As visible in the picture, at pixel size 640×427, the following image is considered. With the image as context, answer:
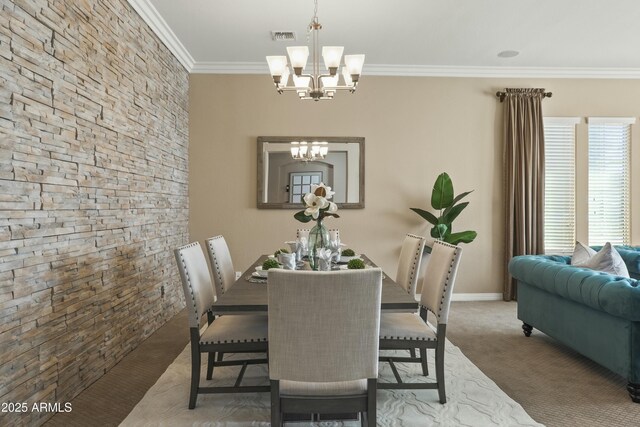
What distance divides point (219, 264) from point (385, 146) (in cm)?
291

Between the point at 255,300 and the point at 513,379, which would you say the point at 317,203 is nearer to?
the point at 255,300

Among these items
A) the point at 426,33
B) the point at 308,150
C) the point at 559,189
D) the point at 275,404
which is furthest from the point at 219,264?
the point at 559,189

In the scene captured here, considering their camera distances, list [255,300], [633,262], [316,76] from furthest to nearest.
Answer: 1. [633,262]
2. [316,76]
3. [255,300]

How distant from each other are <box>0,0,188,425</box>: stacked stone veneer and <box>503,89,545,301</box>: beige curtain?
407 centimetres

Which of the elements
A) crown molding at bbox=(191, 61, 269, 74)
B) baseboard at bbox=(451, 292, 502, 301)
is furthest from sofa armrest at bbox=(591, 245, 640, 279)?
crown molding at bbox=(191, 61, 269, 74)

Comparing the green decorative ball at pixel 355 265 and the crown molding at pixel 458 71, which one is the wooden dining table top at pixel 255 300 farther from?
the crown molding at pixel 458 71

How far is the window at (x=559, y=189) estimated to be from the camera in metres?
5.44

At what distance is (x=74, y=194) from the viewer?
8.64ft

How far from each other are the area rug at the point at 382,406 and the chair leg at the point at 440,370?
59 millimetres

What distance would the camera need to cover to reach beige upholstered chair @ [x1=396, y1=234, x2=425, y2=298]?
10.2 feet

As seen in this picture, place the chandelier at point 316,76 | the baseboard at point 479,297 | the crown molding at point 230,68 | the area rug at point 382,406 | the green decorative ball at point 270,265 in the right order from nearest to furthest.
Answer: the area rug at point 382,406 → the green decorative ball at point 270,265 → the chandelier at point 316,76 → the crown molding at point 230,68 → the baseboard at point 479,297

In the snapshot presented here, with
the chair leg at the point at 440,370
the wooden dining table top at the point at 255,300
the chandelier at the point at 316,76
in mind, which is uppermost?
the chandelier at the point at 316,76

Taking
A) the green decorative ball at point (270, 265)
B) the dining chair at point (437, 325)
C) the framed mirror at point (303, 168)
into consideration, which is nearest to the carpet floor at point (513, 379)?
the dining chair at point (437, 325)

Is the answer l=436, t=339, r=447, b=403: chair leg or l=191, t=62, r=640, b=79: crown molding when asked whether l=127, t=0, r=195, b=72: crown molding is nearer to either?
l=191, t=62, r=640, b=79: crown molding
